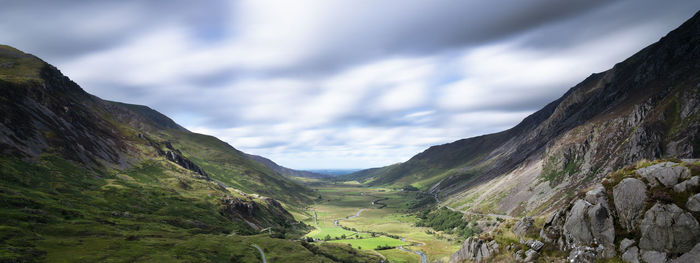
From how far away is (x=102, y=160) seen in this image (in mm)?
176375

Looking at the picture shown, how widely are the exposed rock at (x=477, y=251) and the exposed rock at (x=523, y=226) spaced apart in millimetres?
2830

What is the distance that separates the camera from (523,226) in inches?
1316

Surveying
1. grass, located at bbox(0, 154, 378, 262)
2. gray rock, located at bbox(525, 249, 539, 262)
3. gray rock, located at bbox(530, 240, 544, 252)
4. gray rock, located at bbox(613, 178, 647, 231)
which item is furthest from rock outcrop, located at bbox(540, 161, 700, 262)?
grass, located at bbox(0, 154, 378, 262)

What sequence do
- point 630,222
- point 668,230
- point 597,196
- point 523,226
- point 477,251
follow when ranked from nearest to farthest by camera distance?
1. point 668,230
2. point 630,222
3. point 597,196
4. point 523,226
5. point 477,251

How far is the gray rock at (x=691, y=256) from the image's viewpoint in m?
18.9

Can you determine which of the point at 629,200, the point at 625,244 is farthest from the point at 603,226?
the point at 629,200

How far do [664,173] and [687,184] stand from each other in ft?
6.31

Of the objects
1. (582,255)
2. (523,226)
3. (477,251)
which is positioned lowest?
(477,251)

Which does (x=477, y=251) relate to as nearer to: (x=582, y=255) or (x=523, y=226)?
(x=523, y=226)

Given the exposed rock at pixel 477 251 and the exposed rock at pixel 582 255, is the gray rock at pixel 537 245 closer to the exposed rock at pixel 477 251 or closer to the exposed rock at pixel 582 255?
the exposed rock at pixel 582 255

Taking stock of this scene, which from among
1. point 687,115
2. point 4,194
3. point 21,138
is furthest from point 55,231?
point 687,115

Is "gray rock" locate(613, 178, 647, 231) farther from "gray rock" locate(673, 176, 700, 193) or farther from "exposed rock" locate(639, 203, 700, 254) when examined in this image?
"gray rock" locate(673, 176, 700, 193)

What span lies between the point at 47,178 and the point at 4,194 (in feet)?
134

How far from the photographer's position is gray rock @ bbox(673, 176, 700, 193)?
2091cm
